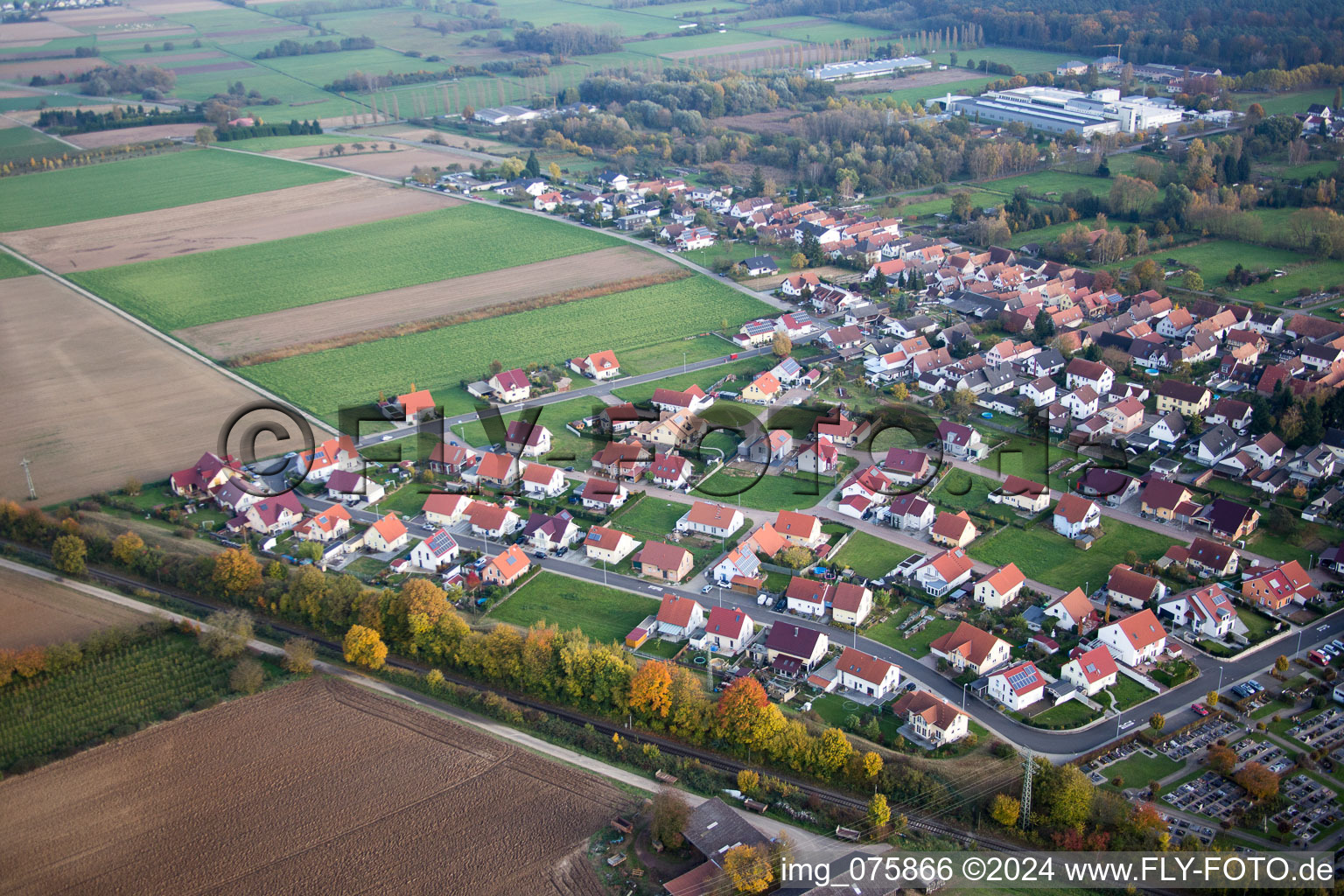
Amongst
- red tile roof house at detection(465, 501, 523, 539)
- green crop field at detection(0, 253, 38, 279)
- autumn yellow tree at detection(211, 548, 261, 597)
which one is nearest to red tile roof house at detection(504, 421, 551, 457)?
red tile roof house at detection(465, 501, 523, 539)

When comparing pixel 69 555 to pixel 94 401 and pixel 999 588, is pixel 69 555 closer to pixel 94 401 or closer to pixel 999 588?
pixel 94 401

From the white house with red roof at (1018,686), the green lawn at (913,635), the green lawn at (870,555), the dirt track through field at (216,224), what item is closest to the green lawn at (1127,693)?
the white house with red roof at (1018,686)

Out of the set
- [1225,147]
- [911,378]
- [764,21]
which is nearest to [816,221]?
[911,378]

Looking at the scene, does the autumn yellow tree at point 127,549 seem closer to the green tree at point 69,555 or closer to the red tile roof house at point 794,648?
the green tree at point 69,555

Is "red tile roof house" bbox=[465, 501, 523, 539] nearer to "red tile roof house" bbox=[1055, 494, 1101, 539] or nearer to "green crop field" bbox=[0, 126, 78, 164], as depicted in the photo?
"red tile roof house" bbox=[1055, 494, 1101, 539]

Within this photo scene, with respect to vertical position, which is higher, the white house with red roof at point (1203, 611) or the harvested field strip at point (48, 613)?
the harvested field strip at point (48, 613)

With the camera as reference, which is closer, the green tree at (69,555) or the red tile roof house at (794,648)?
the red tile roof house at (794,648)
